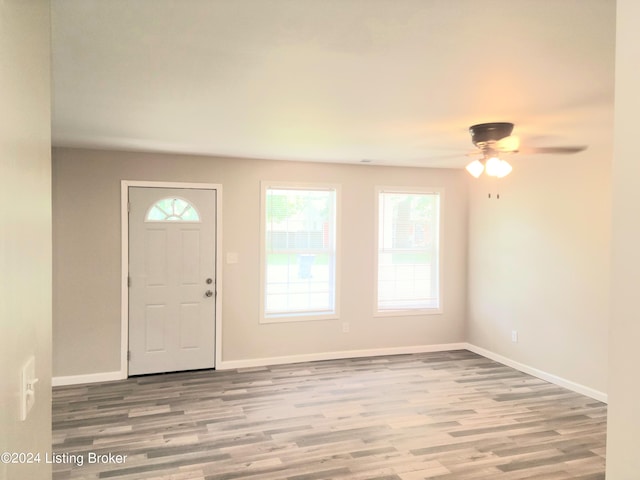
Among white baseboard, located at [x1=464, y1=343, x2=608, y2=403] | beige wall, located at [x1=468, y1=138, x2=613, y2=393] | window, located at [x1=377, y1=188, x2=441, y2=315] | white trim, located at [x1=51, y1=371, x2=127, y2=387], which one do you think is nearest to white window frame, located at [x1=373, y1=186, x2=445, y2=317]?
window, located at [x1=377, y1=188, x2=441, y2=315]

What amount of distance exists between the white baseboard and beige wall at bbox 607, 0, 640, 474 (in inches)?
156

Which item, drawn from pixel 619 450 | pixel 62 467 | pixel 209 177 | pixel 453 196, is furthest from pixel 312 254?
pixel 619 450

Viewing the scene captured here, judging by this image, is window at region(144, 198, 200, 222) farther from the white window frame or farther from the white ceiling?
the white window frame

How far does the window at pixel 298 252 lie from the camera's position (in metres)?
5.47

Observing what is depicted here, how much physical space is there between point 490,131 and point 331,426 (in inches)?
101

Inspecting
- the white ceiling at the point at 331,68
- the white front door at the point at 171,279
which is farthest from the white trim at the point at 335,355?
the white ceiling at the point at 331,68

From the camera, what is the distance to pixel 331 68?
230 cm

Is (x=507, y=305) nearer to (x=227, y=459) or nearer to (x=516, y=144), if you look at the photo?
(x=516, y=144)

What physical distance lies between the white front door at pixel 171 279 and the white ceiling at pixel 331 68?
46.3 inches

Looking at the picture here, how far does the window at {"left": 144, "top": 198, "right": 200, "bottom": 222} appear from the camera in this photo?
5.04 metres

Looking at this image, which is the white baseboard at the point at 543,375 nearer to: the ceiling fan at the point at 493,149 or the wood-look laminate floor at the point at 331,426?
the wood-look laminate floor at the point at 331,426

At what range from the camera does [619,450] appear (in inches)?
37.6

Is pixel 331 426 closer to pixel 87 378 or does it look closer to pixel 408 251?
pixel 87 378

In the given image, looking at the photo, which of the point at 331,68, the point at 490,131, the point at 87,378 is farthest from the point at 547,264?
the point at 87,378
